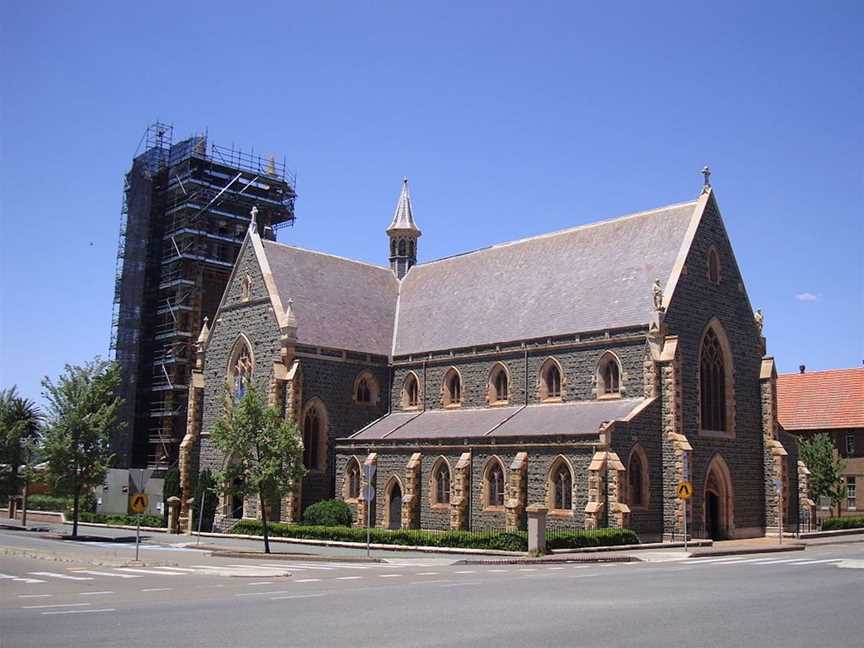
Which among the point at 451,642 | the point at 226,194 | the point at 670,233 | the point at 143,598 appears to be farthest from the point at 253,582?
the point at 226,194

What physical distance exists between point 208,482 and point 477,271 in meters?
18.3

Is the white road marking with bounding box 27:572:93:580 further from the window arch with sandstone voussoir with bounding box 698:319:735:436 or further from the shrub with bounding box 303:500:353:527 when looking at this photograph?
the window arch with sandstone voussoir with bounding box 698:319:735:436

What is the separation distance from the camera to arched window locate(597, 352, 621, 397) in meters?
41.2

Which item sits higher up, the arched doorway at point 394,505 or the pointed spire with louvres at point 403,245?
the pointed spire with louvres at point 403,245

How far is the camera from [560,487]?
38562 millimetres

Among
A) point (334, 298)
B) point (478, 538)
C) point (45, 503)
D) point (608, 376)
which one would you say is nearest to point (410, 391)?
point (334, 298)

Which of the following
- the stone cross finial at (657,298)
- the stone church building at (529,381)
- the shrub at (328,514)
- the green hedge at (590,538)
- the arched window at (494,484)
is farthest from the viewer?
the shrub at (328,514)

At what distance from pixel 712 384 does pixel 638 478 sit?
22.6ft

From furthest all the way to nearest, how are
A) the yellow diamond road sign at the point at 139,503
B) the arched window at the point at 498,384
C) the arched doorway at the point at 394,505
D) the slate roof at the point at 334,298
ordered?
the slate roof at the point at 334,298 < the arched window at the point at 498,384 < the arched doorway at the point at 394,505 < the yellow diamond road sign at the point at 139,503

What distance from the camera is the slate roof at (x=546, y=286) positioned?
42469mm

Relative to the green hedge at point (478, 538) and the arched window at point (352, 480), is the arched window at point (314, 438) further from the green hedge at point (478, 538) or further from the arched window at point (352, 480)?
the green hedge at point (478, 538)

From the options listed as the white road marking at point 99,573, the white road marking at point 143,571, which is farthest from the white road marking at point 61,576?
the white road marking at point 143,571

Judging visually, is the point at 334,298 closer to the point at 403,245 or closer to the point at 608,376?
the point at 403,245

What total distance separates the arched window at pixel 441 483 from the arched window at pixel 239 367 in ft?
43.8
